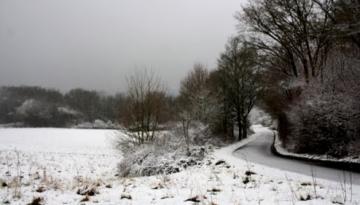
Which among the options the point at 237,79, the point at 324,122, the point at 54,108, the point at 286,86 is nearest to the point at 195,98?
the point at 237,79

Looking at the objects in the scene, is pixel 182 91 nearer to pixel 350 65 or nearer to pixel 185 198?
pixel 350 65

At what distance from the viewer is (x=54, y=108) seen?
295 feet

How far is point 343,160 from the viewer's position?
13.9 metres

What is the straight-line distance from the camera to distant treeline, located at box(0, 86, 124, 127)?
275 ft

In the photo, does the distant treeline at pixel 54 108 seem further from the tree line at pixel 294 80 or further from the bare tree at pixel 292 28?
the bare tree at pixel 292 28

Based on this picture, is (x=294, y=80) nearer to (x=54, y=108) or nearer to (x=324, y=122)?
(x=324, y=122)

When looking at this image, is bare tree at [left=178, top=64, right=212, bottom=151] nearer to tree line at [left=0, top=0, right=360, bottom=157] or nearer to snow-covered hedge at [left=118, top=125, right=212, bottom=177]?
tree line at [left=0, top=0, right=360, bottom=157]

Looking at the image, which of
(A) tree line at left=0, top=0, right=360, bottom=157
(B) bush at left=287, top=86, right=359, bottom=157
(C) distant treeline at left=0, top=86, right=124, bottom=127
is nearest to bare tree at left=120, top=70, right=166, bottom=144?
(A) tree line at left=0, top=0, right=360, bottom=157

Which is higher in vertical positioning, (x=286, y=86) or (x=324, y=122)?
(x=286, y=86)

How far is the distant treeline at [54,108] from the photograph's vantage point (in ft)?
275

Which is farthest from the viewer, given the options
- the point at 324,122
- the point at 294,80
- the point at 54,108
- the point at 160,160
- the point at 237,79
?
the point at 54,108

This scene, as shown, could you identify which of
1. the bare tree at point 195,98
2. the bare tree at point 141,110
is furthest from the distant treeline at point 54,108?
the bare tree at point 141,110

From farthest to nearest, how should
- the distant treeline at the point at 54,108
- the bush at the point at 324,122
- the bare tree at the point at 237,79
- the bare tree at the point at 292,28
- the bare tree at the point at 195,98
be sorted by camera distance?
the distant treeline at the point at 54,108 → the bare tree at the point at 237,79 → the bare tree at the point at 195,98 → the bare tree at the point at 292,28 → the bush at the point at 324,122

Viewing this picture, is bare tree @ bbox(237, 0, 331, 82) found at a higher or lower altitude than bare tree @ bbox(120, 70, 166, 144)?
higher
